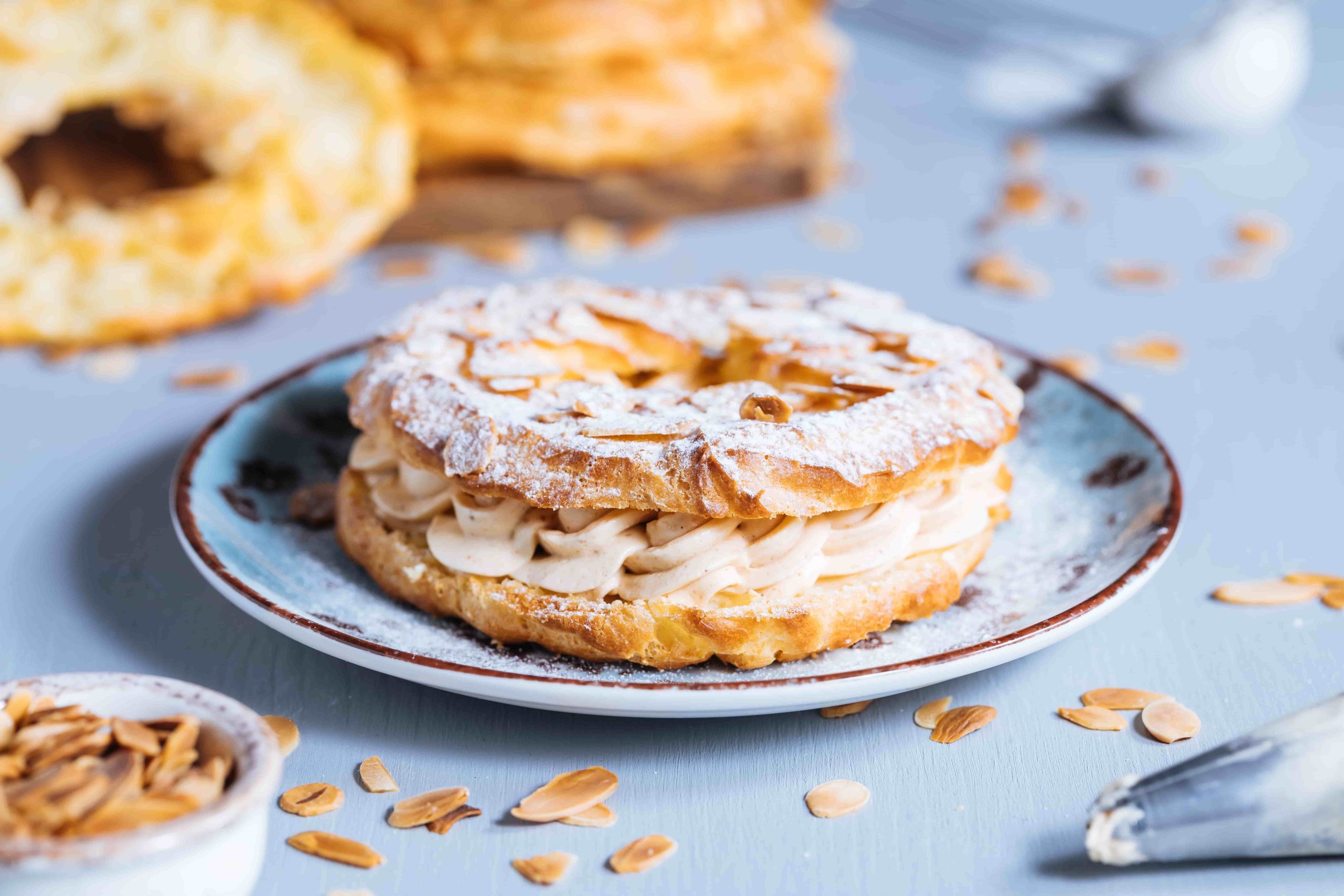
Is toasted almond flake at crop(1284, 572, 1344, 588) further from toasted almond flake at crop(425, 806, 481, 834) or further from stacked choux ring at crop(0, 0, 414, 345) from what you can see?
stacked choux ring at crop(0, 0, 414, 345)

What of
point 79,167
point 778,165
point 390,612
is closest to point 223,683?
point 390,612

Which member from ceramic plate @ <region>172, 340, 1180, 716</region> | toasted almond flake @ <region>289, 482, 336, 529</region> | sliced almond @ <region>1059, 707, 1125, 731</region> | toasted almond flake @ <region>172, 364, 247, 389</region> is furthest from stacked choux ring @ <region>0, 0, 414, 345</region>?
sliced almond @ <region>1059, 707, 1125, 731</region>

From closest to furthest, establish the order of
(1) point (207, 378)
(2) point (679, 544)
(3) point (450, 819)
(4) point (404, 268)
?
(3) point (450, 819) < (2) point (679, 544) < (1) point (207, 378) < (4) point (404, 268)

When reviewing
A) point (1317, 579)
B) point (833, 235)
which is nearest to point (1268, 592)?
point (1317, 579)

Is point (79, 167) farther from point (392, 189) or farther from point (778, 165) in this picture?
point (778, 165)

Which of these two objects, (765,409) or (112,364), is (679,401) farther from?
(112,364)

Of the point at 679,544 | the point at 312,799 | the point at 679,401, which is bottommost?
the point at 312,799

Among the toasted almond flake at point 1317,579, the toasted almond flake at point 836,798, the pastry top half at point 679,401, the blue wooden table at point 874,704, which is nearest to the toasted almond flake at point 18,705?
the blue wooden table at point 874,704
